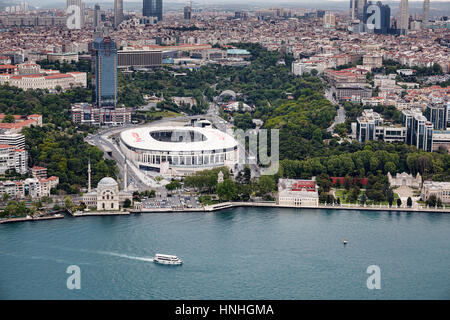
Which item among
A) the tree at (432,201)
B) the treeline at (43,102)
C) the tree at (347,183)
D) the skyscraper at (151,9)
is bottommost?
the tree at (432,201)

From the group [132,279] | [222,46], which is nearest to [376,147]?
[132,279]

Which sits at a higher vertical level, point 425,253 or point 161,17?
point 161,17

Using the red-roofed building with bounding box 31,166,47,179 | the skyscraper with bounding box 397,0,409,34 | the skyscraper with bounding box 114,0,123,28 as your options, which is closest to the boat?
the red-roofed building with bounding box 31,166,47,179

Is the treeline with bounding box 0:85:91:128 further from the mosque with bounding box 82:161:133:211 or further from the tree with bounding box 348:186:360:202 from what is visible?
the tree with bounding box 348:186:360:202

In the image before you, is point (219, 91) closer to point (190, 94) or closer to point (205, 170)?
point (190, 94)
